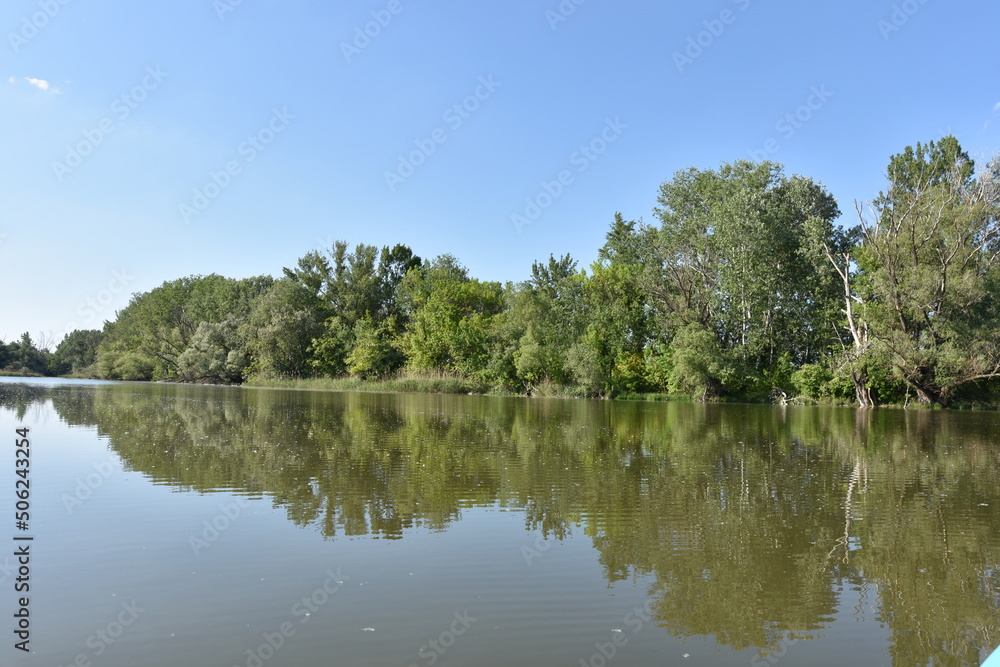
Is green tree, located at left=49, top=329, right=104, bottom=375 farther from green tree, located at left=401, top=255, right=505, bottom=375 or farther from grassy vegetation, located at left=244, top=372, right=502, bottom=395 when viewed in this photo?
green tree, located at left=401, top=255, right=505, bottom=375

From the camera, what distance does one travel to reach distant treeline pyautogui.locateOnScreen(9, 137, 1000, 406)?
115ft

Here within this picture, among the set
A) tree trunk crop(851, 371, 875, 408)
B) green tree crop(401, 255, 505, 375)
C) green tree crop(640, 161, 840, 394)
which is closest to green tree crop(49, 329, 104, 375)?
green tree crop(401, 255, 505, 375)

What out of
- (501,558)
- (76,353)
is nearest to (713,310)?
(501,558)

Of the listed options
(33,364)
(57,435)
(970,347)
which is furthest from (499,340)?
(33,364)

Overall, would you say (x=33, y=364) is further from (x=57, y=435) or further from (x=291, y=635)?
(x=291, y=635)

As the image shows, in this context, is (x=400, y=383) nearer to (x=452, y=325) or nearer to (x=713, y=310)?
(x=452, y=325)

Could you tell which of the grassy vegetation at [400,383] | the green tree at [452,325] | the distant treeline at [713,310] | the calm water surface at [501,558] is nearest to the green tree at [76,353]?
the distant treeline at [713,310]

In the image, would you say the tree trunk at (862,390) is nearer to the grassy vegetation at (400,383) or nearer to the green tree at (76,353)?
the grassy vegetation at (400,383)

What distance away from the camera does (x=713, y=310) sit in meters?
44.8

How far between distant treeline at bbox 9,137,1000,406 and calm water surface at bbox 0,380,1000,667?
949 inches

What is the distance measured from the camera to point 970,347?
112 feet

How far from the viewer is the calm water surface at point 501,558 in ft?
16.8

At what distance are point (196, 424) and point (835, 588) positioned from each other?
63.1 ft

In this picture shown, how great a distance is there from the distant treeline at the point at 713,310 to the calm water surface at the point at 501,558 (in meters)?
24.1
